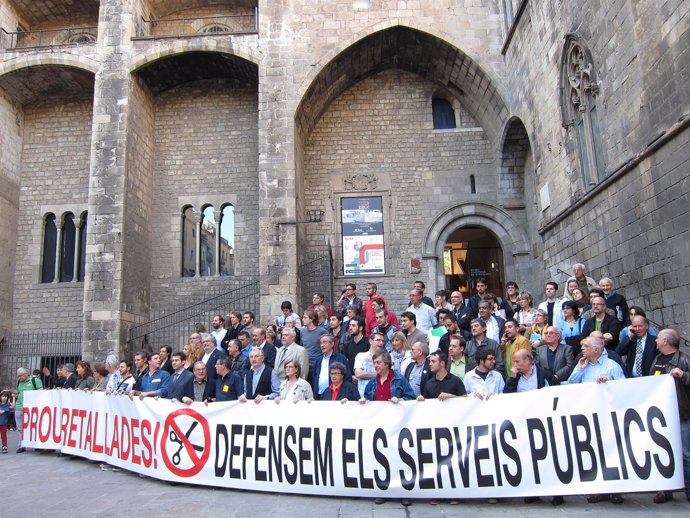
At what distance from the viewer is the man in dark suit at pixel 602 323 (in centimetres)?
667

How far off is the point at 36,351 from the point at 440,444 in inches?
571

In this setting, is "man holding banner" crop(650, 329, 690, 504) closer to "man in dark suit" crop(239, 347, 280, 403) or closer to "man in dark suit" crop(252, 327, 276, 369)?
"man in dark suit" crop(239, 347, 280, 403)

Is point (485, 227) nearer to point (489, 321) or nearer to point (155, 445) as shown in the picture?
point (489, 321)

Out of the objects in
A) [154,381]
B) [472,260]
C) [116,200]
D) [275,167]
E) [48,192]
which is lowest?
[154,381]

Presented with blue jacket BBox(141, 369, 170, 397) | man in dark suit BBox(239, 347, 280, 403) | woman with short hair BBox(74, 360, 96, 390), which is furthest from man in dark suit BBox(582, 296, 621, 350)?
woman with short hair BBox(74, 360, 96, 390)

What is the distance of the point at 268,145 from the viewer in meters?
14.6

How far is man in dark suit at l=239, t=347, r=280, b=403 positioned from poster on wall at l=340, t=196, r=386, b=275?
29.6 ft

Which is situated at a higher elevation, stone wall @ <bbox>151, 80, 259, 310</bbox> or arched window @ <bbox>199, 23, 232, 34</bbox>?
arched window @ <bbox>199, 23, 232, 34</bbox>

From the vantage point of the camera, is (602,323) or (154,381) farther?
(154,381)

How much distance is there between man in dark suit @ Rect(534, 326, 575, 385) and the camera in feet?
19.4

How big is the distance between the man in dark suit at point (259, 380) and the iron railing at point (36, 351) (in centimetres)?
1097

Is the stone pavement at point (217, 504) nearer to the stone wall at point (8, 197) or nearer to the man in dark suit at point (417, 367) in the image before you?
the man in dark suit at point (417, 367)

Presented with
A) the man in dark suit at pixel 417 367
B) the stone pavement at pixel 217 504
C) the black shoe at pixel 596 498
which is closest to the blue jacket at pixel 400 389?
the man in dark suit at pixel 417 367

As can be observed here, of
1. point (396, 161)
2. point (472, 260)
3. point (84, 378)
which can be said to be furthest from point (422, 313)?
point (472, 260)
